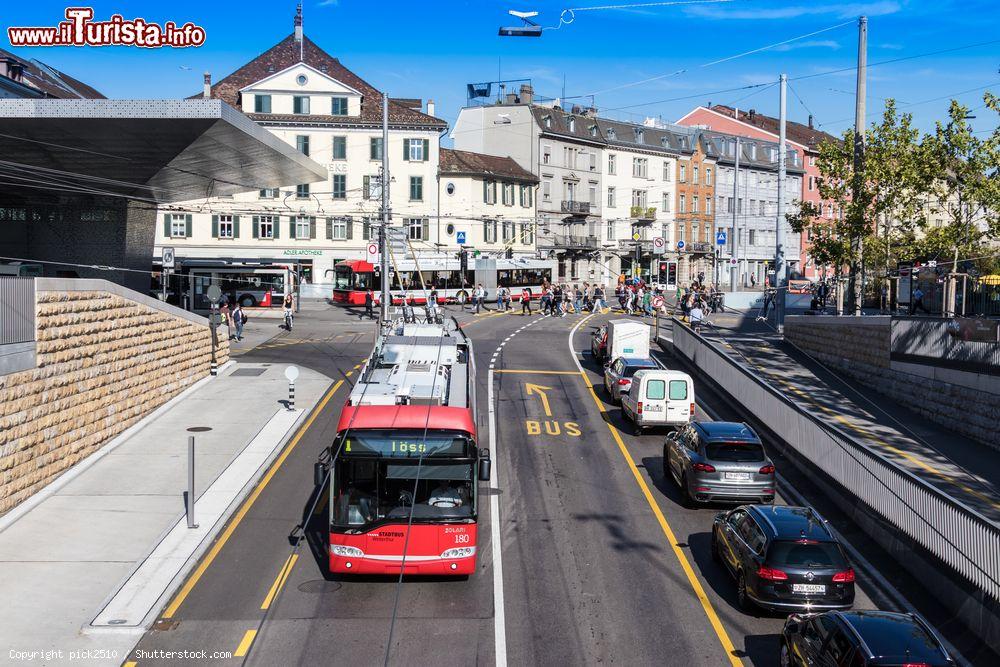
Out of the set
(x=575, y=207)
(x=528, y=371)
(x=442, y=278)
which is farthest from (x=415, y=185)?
(x=528, y=371)

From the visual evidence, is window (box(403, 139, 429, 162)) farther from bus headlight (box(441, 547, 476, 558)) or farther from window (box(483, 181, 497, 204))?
bus headlight (box(441, 547, 476, 558))

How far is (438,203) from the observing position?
69.2 meters

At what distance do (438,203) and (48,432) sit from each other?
5048 centimetres

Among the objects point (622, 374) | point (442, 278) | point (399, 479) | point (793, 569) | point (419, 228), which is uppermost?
point (419, 228)

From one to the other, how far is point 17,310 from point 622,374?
17.7 m

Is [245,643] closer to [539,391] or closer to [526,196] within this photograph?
[539,391]

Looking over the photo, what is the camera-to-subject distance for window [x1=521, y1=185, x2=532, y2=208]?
258ft

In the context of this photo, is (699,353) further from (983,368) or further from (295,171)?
(295,171)

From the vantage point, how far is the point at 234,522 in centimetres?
1859

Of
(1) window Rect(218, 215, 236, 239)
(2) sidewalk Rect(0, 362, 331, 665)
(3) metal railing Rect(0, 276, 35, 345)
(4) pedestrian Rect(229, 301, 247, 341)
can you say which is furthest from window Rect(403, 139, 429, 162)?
(3) metal railing Rect(0, 276, 35, 345)

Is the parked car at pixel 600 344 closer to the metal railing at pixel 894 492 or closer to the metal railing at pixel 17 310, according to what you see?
the metal railing at pixel 894 492

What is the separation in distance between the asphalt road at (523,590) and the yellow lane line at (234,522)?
79 mm

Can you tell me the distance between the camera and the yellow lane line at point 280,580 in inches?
571

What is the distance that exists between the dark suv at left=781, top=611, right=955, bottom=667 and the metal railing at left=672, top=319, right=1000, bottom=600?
115 inches
